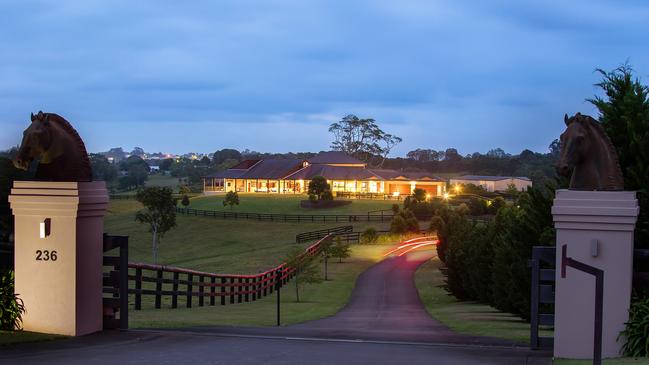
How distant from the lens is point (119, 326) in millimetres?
10188

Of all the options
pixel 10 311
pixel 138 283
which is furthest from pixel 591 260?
pixel 138 283

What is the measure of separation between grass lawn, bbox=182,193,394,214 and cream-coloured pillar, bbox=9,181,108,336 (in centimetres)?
6817

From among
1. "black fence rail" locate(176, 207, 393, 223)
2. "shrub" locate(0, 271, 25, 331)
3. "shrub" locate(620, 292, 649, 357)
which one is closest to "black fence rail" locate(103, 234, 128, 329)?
"shrub" locate(0, 271, 25, 331)

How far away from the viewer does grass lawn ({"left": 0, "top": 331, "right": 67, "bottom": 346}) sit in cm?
884

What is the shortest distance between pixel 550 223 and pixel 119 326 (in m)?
8.64

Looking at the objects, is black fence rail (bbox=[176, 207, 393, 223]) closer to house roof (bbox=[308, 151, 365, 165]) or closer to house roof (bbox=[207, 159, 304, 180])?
house roof (bbox=[207, 159, 304, 180])

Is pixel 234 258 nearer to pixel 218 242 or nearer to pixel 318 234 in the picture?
pixel 318 234

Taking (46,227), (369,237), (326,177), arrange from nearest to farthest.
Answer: (46,227) < (369,237) < (326,177)

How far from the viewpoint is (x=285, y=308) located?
23297mm

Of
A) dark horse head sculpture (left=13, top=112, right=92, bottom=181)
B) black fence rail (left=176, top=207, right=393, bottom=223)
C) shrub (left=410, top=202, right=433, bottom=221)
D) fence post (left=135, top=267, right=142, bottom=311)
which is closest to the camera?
dark horse head sculpture (left=13, top=112, right=92, bottom=181)

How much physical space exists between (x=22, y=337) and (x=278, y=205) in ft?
249

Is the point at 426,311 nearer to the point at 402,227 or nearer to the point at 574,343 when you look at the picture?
the point at 574,343

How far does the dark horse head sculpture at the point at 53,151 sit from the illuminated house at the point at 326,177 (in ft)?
274

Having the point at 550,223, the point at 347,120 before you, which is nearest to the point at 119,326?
the point at 550,223
